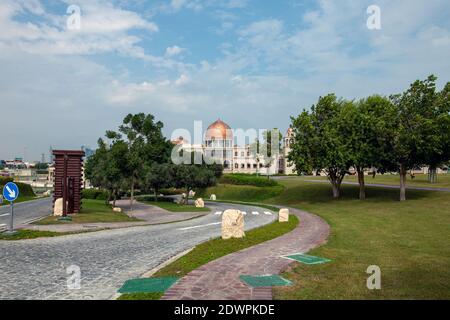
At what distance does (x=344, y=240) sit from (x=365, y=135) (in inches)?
962

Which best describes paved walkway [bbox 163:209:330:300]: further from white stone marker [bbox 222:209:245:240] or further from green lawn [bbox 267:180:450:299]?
white stone marker [bbox 222:209:245:240]

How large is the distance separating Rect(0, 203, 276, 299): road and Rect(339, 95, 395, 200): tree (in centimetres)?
2316

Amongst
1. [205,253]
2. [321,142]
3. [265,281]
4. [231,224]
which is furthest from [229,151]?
[265,281]

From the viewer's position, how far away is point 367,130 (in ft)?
120

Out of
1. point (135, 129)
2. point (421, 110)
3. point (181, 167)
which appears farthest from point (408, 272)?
point (181, 167)

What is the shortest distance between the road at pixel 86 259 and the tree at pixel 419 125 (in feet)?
75.0

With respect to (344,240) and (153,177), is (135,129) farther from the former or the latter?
(344,240)

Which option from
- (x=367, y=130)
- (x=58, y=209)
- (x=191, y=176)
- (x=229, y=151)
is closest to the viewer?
(x=58, y=209)

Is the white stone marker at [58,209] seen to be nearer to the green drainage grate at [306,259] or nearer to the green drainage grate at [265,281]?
the green drainage grate at [306,259]

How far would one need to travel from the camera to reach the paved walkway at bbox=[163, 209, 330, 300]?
7.61 m

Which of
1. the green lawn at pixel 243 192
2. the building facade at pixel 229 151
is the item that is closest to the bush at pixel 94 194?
the green lawn at pixel 243 192

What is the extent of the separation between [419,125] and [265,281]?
2971 cm

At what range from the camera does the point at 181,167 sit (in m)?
45.4

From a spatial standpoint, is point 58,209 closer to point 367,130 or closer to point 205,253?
point 205,253
